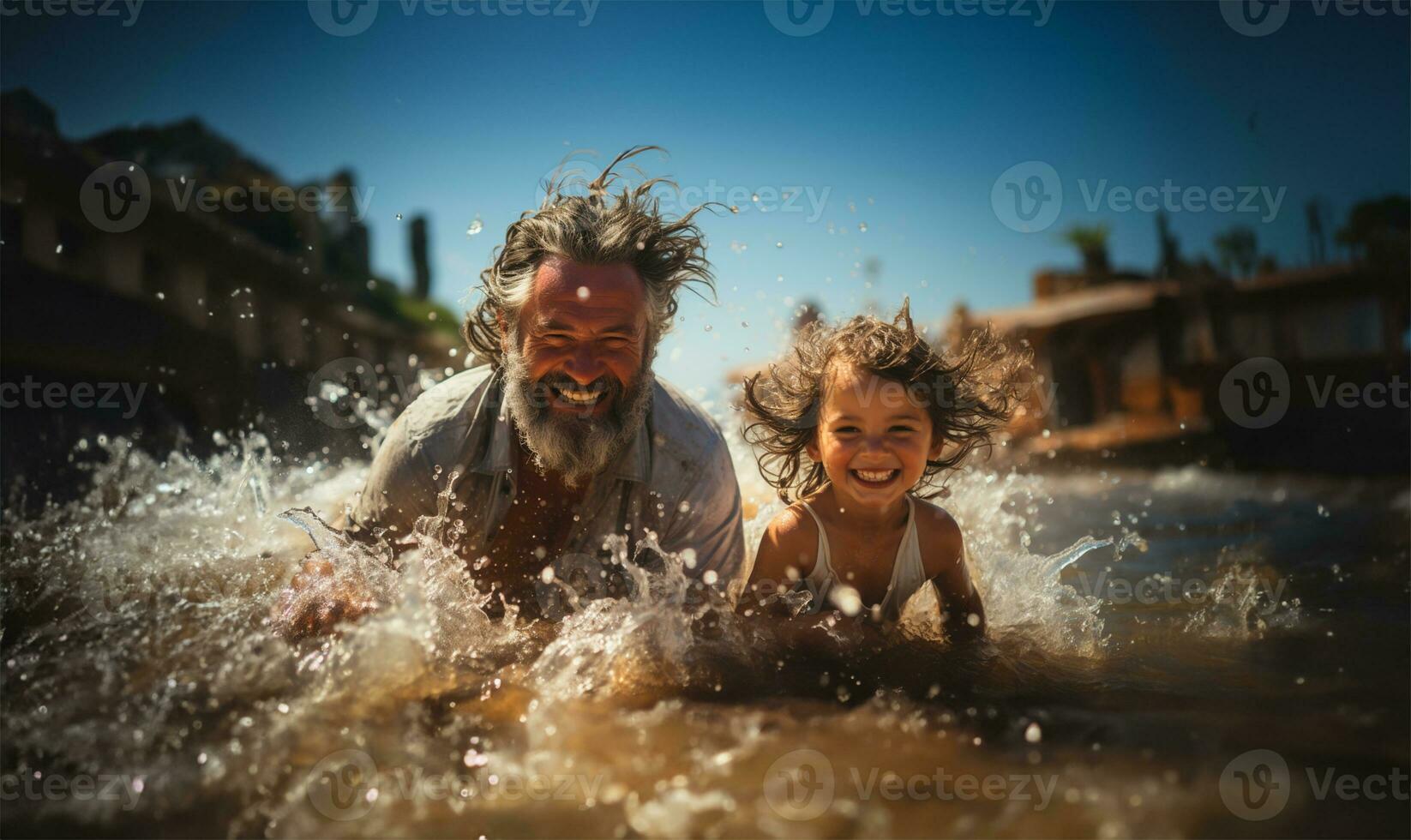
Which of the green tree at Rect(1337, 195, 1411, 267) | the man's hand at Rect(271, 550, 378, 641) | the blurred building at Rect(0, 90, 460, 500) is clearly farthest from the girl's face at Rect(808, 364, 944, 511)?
the green tree at Rect(1337, 195, 1411, 267)

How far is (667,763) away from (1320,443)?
12.7m

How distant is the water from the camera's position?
202 cm

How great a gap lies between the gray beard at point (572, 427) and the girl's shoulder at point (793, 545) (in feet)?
2.47

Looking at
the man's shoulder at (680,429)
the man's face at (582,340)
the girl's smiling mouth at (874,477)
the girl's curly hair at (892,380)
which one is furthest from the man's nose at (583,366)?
the girl's smiling mouth at (874,477)

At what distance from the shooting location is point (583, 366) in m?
3.61

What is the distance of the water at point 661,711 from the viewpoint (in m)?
Answer: 2.02

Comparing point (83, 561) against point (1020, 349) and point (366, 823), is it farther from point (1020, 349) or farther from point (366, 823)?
point (1020, 349)

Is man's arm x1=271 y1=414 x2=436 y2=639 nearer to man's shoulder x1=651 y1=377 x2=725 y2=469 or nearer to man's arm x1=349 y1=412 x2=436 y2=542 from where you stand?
man's arm x1=349 y1=412 x2=436 y2=542

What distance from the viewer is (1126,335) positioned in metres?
17.6

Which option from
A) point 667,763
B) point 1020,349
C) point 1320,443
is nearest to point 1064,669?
point 667,763

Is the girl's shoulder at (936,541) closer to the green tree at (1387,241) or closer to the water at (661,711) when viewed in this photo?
the water at (661,711)

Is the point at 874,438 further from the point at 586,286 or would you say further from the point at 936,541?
the point at 586,286

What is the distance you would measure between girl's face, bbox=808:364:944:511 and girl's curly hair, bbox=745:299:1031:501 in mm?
92

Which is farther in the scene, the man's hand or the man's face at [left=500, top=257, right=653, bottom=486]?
→ the man's face at [left=500, top=257, right=653, bottom=486]
